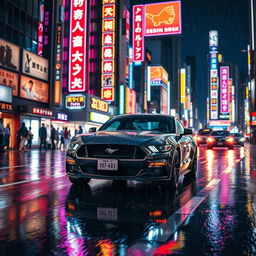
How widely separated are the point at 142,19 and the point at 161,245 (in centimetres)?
5320

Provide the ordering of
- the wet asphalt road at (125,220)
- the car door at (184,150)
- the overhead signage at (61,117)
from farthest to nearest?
1. the overhead signage at (61,117)
2. the car door at (184,150)
3. the wet asphalt road at (125,220)

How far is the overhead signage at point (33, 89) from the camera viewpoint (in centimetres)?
2828

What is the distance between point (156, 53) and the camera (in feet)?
477

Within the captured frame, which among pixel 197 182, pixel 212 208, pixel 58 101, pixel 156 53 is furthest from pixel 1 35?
pixel 156 53

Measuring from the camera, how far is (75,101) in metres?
38.0

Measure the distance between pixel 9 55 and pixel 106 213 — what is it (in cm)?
2419

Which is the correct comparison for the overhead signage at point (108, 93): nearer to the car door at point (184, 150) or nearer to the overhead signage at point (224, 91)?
the car door at point (184, 150)

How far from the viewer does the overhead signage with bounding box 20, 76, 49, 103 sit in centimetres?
2828

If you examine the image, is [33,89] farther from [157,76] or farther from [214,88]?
[157,76]

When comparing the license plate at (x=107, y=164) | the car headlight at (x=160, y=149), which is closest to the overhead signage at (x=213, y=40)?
the car headlight at (x=160, y=149)

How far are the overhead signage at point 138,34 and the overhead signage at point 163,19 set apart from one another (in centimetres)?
281

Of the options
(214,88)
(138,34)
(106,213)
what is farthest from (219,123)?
(106,213)

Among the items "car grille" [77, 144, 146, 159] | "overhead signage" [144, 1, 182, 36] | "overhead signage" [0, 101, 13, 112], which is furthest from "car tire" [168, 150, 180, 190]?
"overhead signage" [144, 1, 182, 36]

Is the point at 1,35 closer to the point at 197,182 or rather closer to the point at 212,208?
the point at 197,182
